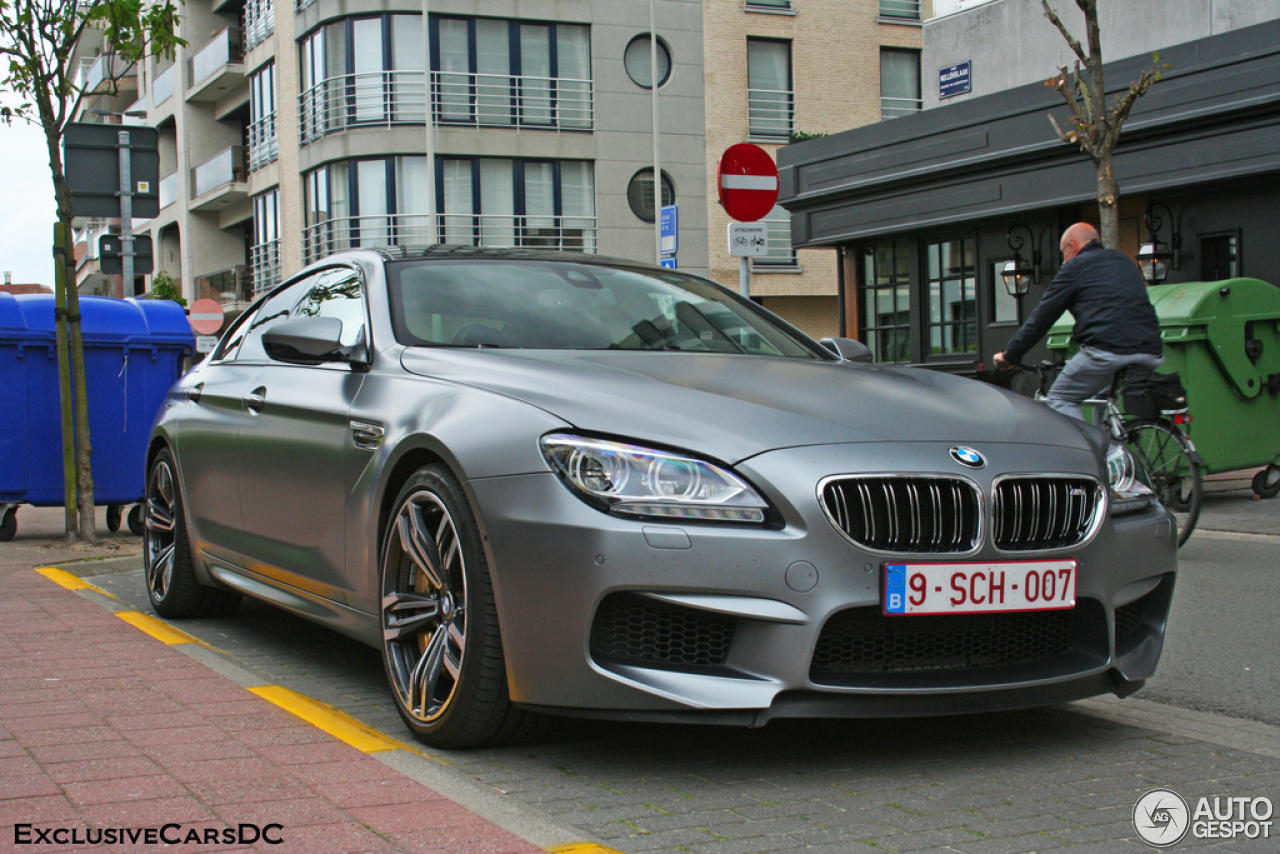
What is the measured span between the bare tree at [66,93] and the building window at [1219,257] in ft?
38.2

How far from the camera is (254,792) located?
11.0 feet

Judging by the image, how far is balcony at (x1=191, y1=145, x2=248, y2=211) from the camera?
135ft

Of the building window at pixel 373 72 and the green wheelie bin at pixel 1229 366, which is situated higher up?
the building window at pixel 373 72

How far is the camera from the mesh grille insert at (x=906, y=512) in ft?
11.1

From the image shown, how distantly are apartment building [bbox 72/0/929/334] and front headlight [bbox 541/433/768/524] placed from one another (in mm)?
28189

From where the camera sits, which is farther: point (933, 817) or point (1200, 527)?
point (1200, 527)

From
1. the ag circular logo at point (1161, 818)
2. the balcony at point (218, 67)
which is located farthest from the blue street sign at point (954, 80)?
the balcony at point (218, 67)

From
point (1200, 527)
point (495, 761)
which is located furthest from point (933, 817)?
point (1200, 527)

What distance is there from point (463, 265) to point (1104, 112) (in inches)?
313

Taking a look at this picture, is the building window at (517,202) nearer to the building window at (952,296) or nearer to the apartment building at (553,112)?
the apartment building at (553,112)

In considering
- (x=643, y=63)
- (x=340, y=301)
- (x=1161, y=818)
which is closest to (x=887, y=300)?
(x=643, y=63)

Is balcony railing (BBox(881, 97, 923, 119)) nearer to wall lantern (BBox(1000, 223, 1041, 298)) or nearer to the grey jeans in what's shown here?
wall lantern (BBox(1000, 223, 1041, 298))

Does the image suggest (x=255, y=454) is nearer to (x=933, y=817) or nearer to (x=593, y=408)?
(x=593, y=408)

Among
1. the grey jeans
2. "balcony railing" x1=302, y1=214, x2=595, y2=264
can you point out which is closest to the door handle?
the grey jeans
